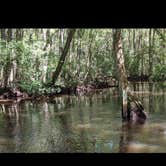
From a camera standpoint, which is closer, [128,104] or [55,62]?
[128,104]

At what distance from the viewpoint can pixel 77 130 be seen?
1280cm

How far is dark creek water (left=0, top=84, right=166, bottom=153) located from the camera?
1038 centimetres

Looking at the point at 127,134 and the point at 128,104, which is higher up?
the point at 128,104

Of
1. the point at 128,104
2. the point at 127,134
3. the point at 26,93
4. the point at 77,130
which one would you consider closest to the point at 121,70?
the point at 128,104

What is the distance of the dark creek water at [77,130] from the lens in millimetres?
10375

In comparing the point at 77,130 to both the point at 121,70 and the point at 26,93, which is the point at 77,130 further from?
the point at 26,93

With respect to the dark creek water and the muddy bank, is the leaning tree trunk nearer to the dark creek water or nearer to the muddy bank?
the dark creek water

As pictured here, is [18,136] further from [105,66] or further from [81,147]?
[105,66]

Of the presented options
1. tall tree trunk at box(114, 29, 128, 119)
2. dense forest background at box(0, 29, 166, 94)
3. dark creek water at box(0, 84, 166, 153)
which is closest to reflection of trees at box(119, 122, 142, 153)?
dark creek water at box(0, 84, 166, 153)

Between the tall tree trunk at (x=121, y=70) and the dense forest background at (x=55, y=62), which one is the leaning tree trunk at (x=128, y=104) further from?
the dense forest background at (x=55, y=62)

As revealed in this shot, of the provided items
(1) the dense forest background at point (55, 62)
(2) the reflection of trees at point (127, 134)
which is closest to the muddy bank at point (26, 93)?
(1) the dense forest background at point (55, 62)

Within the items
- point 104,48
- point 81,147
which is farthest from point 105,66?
point 81,147
